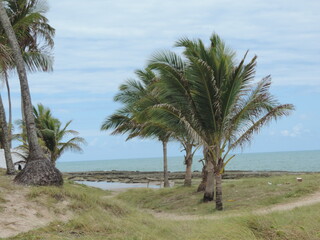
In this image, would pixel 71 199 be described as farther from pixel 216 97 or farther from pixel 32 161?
pixel 216 97

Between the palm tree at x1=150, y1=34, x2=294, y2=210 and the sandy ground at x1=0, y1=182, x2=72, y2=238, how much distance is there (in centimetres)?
551

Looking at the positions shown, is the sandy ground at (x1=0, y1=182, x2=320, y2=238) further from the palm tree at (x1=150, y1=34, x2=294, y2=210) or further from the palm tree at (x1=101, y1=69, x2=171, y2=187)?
the palm tree at (x1=101, y1=69, x2=171, y2=187)

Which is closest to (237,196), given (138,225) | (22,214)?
(138,225)

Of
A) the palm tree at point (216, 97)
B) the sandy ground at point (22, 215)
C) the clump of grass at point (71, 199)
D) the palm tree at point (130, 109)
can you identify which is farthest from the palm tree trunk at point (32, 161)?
the palm tree at point (130, 109)

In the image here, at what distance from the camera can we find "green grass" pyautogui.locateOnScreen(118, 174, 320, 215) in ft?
50.2

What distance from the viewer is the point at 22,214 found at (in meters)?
9.80

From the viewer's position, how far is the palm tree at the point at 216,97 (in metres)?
14.4

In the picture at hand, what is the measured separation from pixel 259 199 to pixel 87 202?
22.8ft

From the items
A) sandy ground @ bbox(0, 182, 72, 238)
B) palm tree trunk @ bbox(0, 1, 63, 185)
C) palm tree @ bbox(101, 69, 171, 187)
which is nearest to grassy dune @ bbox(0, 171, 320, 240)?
sandy ground @ bbox(0, 182, 72, 238)

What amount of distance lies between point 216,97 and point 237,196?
4.63 m

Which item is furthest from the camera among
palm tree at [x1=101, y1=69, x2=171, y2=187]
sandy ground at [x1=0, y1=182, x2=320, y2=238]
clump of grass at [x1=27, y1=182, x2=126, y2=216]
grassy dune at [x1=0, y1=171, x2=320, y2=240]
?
palm tree at [x1=101, y1=69, x2=171, y2=187]

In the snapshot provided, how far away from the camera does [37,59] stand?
1955cm

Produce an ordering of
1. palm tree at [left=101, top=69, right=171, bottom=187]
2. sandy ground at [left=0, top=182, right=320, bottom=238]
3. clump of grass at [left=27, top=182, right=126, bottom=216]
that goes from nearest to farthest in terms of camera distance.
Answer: sandy ground at [left=0, top=182, right=320, bottom=238] → clump of grass at [left=27, top=182, right=126, bottom=216] → palm tree at [left=101, top=69, right=171, bottom=187]

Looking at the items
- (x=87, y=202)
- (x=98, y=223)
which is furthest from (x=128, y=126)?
(x=98, y=223)
